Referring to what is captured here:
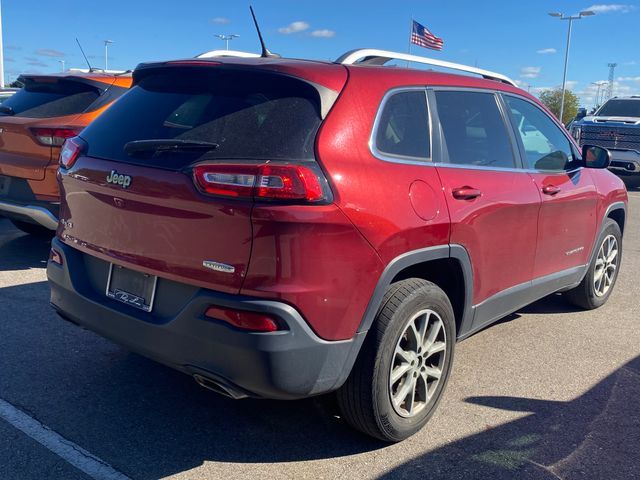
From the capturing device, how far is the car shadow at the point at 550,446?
3031mm

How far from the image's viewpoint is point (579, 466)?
3.10 m

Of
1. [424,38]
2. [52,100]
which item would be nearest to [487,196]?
[52,100]

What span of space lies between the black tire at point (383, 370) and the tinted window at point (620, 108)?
1520 cm

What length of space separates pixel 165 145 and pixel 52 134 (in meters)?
3.39

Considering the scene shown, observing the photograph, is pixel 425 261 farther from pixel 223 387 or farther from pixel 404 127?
pixel 223 387

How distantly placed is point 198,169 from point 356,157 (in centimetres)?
69

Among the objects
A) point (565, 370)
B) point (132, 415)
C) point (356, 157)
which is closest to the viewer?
point (356, 157)

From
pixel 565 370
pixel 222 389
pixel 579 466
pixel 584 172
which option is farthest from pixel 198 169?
pixel 584 172

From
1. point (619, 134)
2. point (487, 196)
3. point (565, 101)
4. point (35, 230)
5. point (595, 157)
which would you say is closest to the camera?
point (487, 196)

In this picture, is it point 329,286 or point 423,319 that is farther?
point 423,319

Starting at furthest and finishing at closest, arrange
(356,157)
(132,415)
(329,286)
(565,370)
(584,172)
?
(584,172), (565,370), (132,415), (356,157), (329,286)

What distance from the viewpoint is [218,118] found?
9.45 feet

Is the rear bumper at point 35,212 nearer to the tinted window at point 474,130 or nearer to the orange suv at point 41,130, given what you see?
the orange suv at point 41,130

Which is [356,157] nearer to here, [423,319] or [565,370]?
[423,319]
